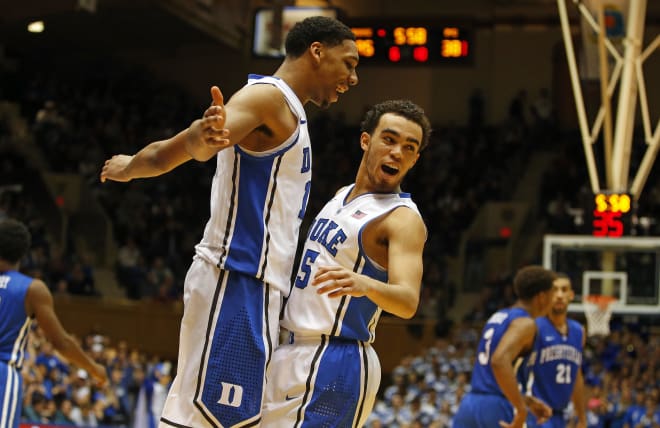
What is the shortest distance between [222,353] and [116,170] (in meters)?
0.72

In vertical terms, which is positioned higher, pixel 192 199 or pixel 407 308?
pixel 192 199

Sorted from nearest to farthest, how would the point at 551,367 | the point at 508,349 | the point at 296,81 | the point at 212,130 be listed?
the point at 212,130
the point at 296,81
the point at 508,349
the point at 551,367

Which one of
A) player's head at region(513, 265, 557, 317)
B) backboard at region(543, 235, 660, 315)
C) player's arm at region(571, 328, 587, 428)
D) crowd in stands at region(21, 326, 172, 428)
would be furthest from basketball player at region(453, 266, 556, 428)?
backboard at region(543, 235, 660, 315)

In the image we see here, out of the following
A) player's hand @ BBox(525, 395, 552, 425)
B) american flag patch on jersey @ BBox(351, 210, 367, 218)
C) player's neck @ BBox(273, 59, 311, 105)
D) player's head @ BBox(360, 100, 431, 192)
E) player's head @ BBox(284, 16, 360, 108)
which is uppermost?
player's head @ BBox(284, 16, 360, 108)

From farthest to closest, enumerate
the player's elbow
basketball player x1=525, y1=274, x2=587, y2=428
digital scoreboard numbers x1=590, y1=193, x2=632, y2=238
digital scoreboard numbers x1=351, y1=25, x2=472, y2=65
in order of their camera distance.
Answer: digital scoreboard numbers x1=351, y1=25, x2=472, y2=65
digital scoreboard numbers x1=590, y1=193, x2=632, y2=238
basketball player x1=525, y1=274, x2=587, y2=428
the player's elbow

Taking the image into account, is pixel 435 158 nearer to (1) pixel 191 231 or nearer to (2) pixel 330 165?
(2) pixel 330 165

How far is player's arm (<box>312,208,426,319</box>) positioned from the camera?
3654 mm

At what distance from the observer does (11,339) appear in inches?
247

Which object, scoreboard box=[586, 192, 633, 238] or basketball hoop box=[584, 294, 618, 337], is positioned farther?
basketball hoop box=[584, 294, 618, 337]

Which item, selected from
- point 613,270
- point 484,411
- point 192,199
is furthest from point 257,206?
point 192,199

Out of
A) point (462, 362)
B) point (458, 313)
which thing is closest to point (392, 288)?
point (462, 362)

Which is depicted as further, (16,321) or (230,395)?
(16,321)

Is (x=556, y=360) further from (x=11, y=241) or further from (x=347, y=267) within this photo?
(x=347, y=267)

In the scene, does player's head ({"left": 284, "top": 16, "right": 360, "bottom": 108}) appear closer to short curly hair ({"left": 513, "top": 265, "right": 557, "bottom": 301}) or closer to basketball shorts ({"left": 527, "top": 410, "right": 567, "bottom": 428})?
short curly hair ({"left": 513, "top": 265, "right": 557, "bottom": 301})
